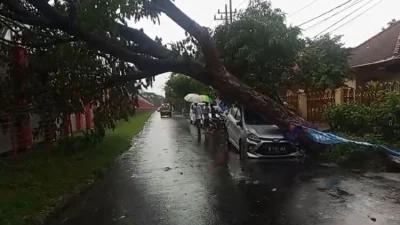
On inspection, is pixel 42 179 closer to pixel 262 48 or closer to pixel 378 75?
pixel 262 48

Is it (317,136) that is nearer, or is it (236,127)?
(317,136)

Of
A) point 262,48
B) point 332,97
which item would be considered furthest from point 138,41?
point 332,97

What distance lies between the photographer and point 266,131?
14.2m

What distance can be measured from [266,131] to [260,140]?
660 millimetres

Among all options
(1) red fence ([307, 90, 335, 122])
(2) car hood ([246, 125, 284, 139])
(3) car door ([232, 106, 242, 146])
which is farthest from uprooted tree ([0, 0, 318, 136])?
(1) red fence ([307, 90, 335, 122])

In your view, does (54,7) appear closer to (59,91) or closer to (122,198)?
(59,91)

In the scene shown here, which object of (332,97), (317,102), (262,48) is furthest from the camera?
(317,102)

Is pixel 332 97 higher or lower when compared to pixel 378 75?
lower

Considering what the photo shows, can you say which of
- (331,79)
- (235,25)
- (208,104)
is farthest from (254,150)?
(208,104)

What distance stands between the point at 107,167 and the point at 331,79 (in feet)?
44.2

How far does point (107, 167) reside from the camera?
44.2 ft

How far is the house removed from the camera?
73.2 feet

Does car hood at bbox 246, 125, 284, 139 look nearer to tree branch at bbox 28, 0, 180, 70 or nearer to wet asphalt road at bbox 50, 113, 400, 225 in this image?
wet asphalt road at bbox 50, 113, 400, 225

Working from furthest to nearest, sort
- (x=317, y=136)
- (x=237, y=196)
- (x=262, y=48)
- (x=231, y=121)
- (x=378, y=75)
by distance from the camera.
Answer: (x=378, y=75)
(x=231, y=121)
(x=262, y=48)
(x=317, y=136)
(x=237, y=196)
